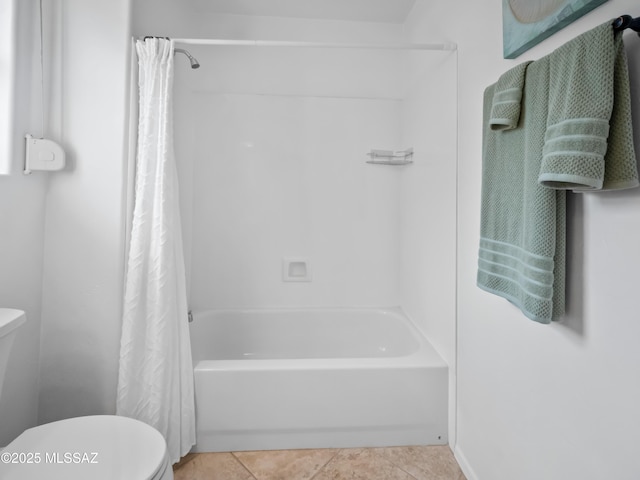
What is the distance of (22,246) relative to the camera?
4.64 ft

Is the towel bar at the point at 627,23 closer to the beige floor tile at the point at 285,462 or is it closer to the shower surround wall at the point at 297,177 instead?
the shower surround wall at the point at 297,177

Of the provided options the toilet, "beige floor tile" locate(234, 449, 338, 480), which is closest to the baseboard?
"beige floor tile" locate(234, 449, 338, 480)

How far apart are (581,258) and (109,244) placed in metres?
1.72

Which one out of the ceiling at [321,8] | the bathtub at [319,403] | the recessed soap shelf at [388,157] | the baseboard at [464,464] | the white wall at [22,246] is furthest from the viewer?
the recessed soap shelf at [388,157]

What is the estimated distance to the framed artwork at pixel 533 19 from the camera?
888 millimetres

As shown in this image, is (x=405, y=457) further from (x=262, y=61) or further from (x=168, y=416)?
(x=262, y=61)

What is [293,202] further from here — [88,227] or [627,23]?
[627,23]

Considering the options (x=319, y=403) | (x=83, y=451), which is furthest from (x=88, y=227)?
(x=319, y=403)

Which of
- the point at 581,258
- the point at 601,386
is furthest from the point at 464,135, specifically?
the point at 601,386

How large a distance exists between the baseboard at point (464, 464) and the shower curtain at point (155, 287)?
123 cm

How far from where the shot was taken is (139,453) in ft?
3.26

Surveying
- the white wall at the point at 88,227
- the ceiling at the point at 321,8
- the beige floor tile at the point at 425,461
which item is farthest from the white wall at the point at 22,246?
the beige floor tile at the point at 425,461

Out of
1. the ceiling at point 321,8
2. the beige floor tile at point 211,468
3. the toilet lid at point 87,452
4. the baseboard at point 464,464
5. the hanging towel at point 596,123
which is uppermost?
the ceiling at point 321,8

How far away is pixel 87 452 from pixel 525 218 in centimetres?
139
